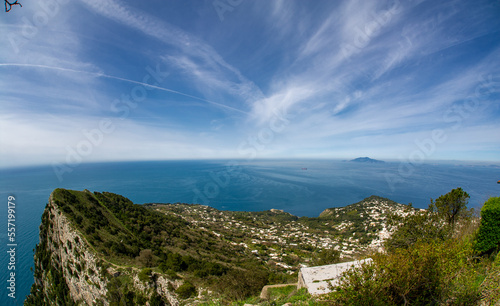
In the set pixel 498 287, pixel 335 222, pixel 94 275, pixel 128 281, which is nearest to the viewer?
pixel 498 287

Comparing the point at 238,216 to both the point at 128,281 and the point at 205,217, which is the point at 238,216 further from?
the point at 128,281

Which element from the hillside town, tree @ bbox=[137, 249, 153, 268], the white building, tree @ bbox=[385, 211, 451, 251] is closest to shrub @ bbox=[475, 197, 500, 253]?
tree @ bbox=[385, 211, 451, 251]

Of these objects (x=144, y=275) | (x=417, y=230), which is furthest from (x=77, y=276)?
Answer: (x=417, y=230)

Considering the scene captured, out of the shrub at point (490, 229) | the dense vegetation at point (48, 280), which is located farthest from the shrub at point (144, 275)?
the shrub at point (490, 229)

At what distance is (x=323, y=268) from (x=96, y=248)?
26.4 metres

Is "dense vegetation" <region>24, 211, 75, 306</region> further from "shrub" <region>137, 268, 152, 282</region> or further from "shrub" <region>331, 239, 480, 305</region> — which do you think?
"shrub" <region>331, 239, 480, 305</region>

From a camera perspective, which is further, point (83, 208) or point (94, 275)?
point (83, 208)

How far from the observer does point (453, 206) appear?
14.0 metres

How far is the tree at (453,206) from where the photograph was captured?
13703mm

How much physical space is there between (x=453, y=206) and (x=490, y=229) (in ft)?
10.5

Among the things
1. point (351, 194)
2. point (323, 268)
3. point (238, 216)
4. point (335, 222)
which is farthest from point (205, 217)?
point (351, 194)

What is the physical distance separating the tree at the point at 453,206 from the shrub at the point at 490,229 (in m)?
2.26

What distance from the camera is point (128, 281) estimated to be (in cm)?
1823

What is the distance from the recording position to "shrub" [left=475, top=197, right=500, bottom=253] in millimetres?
10852
